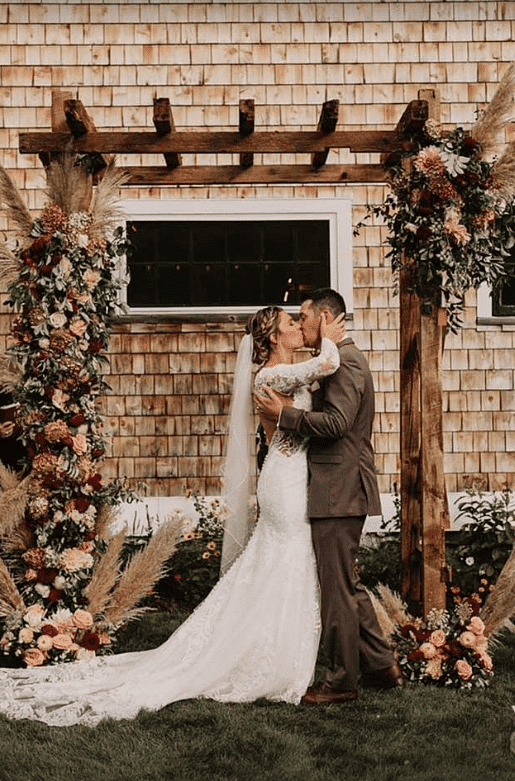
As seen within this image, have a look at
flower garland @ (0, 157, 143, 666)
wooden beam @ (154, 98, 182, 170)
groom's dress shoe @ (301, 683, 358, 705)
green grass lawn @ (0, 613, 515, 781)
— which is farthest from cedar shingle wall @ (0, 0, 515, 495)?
green grass lawn @ (0, 613, 515, 781)

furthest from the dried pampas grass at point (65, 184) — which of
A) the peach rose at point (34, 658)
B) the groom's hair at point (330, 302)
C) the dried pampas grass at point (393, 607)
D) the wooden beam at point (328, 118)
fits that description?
the dried pampas grass at point (393, 607)

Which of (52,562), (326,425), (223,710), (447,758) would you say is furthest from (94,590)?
(447,758)

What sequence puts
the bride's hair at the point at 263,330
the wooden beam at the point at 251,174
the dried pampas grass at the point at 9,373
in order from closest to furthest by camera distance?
the bride's hair at the point at 263,330 < the dried pampas grass at the point at 9,373 < the wooden beam at the point at 251,174

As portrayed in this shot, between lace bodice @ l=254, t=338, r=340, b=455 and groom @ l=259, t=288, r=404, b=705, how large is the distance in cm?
9

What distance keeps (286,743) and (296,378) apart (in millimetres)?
1879

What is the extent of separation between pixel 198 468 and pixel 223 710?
12.5ft

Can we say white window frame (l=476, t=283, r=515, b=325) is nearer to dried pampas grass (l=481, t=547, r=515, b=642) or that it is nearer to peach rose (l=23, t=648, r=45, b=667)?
dried pampas grass (l=481, t=547, r=515, b=642)

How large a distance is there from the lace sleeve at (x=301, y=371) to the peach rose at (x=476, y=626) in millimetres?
1570

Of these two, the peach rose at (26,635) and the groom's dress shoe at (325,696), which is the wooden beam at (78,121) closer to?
the peach rose at (26,635)

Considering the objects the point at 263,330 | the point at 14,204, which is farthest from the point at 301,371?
the point at 14,204

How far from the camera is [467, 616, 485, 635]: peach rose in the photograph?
5.70 metres

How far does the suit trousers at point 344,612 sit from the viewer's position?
17.6 feet

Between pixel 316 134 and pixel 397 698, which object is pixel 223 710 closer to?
pixel 397 698

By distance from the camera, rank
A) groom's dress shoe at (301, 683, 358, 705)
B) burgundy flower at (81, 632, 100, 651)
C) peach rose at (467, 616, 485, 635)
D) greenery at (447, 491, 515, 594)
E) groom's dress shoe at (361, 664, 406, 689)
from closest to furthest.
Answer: groom's dress shoe at (301, 683, 358, 705), groom's dress shoe at (361, 664, 406, 689), peach rose at (467, 616, 485, 635), burgundy flower at (81, 632, 100, 651), greenery at (447, 491, 515, 594)
